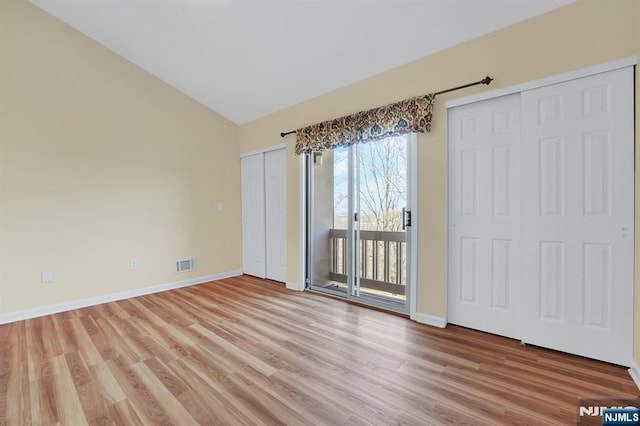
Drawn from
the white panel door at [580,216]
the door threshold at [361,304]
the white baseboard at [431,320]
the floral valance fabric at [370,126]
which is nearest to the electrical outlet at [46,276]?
the door threshold at [361,304]

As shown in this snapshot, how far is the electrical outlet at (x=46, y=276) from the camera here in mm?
3184

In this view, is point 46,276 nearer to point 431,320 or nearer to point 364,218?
point 364,218

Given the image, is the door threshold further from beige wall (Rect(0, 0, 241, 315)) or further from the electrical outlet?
the electrical outlet

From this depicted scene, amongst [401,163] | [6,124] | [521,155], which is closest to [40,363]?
[6,124]

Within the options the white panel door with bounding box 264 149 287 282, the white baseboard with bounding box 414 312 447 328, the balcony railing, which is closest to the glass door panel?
the balcony railing

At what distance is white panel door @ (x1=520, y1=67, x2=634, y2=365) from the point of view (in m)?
1.97

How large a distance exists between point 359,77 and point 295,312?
280 cm

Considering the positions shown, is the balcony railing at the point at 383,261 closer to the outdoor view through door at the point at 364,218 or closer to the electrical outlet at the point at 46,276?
the outdoor view through door at the point at 364,218

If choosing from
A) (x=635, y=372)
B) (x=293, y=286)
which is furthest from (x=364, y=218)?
(x=635, y=372)

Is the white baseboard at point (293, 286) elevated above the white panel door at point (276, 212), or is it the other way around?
the white panel door at point (276, 212)

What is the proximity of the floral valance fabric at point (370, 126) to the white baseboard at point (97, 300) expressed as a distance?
259cm

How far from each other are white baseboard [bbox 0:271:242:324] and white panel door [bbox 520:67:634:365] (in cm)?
424

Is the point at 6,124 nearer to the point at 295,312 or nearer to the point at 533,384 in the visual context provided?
the point at 295,312

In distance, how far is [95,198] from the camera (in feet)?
11.6
